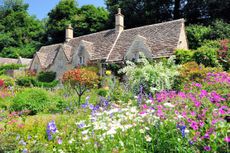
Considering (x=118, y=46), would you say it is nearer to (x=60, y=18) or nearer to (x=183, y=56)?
(x=183, y=56)

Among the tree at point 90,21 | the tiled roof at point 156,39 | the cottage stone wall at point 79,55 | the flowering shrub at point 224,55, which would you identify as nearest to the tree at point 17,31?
the tree at point 90,21

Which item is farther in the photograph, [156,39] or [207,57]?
[156,39]

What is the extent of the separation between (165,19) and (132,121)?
38.8 meters

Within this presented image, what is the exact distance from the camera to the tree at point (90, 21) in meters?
49.8

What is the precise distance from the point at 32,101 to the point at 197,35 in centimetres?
2258

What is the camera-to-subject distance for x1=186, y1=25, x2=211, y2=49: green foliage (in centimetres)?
3184

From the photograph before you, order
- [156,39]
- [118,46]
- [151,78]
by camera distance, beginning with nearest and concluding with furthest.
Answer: [151,78] → [156,39] → [118,46]

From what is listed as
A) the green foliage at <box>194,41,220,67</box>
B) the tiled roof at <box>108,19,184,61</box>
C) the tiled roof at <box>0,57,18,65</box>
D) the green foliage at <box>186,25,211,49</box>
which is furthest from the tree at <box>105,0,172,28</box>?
the tiled roof at <box>0,57,18,65</box>

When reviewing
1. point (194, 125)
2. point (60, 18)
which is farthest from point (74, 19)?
point (194, 125)

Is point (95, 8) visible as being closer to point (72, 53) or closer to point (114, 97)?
point (72, 53)

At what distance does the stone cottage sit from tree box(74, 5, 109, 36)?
411 inches

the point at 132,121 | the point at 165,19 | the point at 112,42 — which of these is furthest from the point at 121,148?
the point at 165,19

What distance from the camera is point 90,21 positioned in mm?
50938

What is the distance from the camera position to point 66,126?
281 inches
